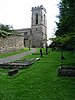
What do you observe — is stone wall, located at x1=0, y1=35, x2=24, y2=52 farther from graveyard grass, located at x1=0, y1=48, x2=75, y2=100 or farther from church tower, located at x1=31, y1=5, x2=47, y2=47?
church tower, located at x1=31, y1=5, x2=47, y2=47

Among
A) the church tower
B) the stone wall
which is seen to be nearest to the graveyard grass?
the stone wall

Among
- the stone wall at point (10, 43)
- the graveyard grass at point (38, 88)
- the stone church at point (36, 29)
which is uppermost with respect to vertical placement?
the stone church at point (36, 29)

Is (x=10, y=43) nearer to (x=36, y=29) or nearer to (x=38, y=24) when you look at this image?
(x=36, y=29)

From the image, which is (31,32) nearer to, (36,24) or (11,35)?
(36,24)

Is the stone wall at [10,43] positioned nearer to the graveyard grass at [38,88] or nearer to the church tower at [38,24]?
the graveyard grass at [38,88]

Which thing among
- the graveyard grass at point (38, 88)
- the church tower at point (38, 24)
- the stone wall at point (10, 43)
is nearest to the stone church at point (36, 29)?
the church tower at point (38, 24)

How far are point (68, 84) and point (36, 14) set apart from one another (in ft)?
225

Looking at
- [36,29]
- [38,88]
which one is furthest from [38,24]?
[38,88]

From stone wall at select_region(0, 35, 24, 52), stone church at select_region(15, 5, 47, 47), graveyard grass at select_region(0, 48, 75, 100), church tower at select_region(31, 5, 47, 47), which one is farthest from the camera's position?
church tower at select_region(31, 5, 47, 47)

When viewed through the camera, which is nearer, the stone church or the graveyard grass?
the graveyard grass

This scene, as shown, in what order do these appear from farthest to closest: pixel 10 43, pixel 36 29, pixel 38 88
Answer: pixel 36 29 < pixel 10 43 < pixel 38 88

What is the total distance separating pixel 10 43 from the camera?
31.5 metres

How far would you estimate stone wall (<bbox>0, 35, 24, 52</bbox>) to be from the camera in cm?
2821

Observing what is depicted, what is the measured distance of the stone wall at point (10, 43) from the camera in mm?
28209
